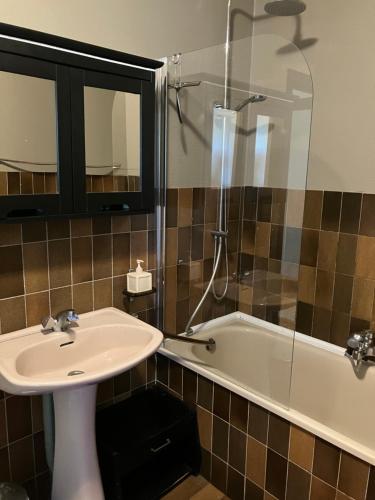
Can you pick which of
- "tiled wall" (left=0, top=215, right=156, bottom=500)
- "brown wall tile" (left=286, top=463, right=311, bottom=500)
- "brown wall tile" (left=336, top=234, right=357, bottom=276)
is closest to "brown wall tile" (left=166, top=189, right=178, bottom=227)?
"tiled wall" (left=0, top=215, right=156, bottom=500)

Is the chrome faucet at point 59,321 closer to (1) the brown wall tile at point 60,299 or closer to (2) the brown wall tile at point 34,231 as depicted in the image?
(1) the brown wall tile at point 60,299

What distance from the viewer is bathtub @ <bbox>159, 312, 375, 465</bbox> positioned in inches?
74.8

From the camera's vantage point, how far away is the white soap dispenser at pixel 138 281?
6.43ft

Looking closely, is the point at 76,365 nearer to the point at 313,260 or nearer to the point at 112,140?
the point at 112,140

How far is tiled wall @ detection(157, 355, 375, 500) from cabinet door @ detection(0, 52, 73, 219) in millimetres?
1080

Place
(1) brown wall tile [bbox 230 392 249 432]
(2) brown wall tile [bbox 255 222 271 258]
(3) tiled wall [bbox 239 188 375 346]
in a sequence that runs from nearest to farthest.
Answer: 1. (1) brown wall tile [bbox 230 392 249 432]
2. (3) tiled wall [bbox 239 188 375 346]
3. (2) brown wall tile [bbox 255 222 271 258]

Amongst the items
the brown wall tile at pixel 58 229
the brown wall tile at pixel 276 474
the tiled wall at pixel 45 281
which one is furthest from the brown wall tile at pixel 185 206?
the brown wall tile at pixel 276 474

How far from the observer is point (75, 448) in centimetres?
155

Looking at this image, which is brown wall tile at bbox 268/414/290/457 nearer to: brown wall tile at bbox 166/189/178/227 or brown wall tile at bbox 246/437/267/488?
brown wall tile at bbox 246/437/267/488

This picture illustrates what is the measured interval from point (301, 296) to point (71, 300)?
130 centimetres

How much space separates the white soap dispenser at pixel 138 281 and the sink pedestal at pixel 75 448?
1.80ft

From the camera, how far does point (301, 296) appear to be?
7.67 ft

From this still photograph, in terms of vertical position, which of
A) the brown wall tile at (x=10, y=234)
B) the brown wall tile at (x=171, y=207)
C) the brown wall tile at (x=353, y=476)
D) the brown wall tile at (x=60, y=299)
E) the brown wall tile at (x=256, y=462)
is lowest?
the brown wall tile at (x=256, y=462)

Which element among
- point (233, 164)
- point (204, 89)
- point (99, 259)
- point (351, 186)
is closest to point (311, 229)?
point (351, 186)
